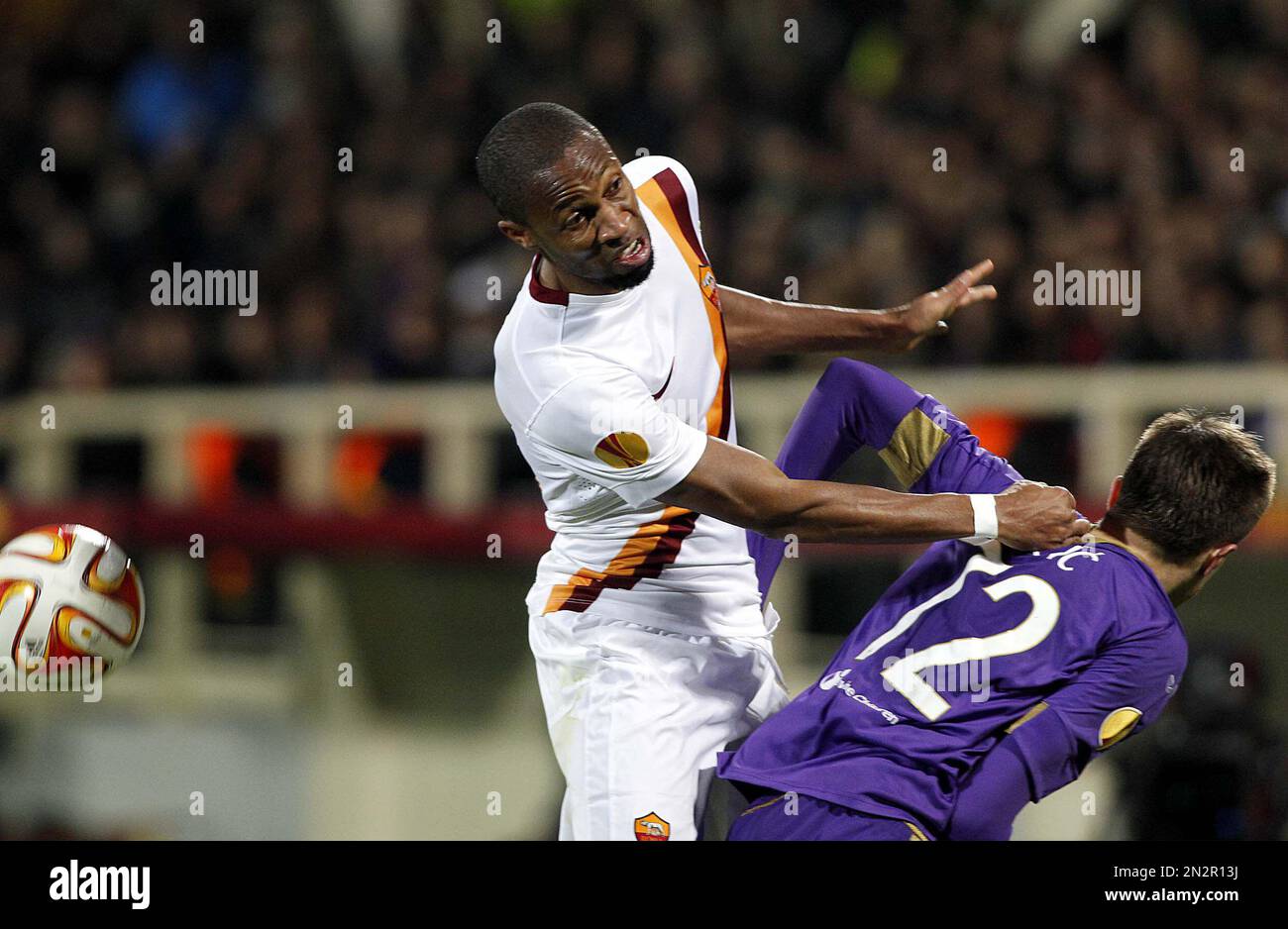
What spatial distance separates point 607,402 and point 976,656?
874 mm

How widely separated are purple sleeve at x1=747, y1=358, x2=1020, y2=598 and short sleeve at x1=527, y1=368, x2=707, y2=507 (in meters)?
0.41

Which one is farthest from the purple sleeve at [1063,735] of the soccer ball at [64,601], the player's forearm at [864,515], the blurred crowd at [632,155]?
the blurred crowd at [632,155]

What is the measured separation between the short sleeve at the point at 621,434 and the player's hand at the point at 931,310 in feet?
2.33

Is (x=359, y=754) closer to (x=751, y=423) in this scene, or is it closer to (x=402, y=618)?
(x=402, y=618)

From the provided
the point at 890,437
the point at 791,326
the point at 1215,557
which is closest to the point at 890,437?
the point at 890,437

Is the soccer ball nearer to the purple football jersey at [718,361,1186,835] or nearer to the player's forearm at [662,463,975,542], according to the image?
the player's forearm at [662,463,975,542]

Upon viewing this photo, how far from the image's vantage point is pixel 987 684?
3338 mm

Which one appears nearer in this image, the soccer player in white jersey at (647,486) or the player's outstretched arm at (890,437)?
the soccer player in white jersey at (647,486)

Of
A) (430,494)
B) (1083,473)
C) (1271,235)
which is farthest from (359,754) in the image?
(1271,235)

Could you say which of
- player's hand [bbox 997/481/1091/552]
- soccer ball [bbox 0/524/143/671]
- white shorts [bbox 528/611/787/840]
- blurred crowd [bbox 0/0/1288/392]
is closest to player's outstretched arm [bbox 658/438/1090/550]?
player's hand [bbox 997/481/1091/552]

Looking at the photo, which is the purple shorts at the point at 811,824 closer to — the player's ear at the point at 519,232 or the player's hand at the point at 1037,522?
the player's hand at the point at 1037,522

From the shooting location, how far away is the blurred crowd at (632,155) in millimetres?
7844

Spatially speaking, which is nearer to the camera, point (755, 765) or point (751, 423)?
point (755, 765)

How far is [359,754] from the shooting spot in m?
8.31
